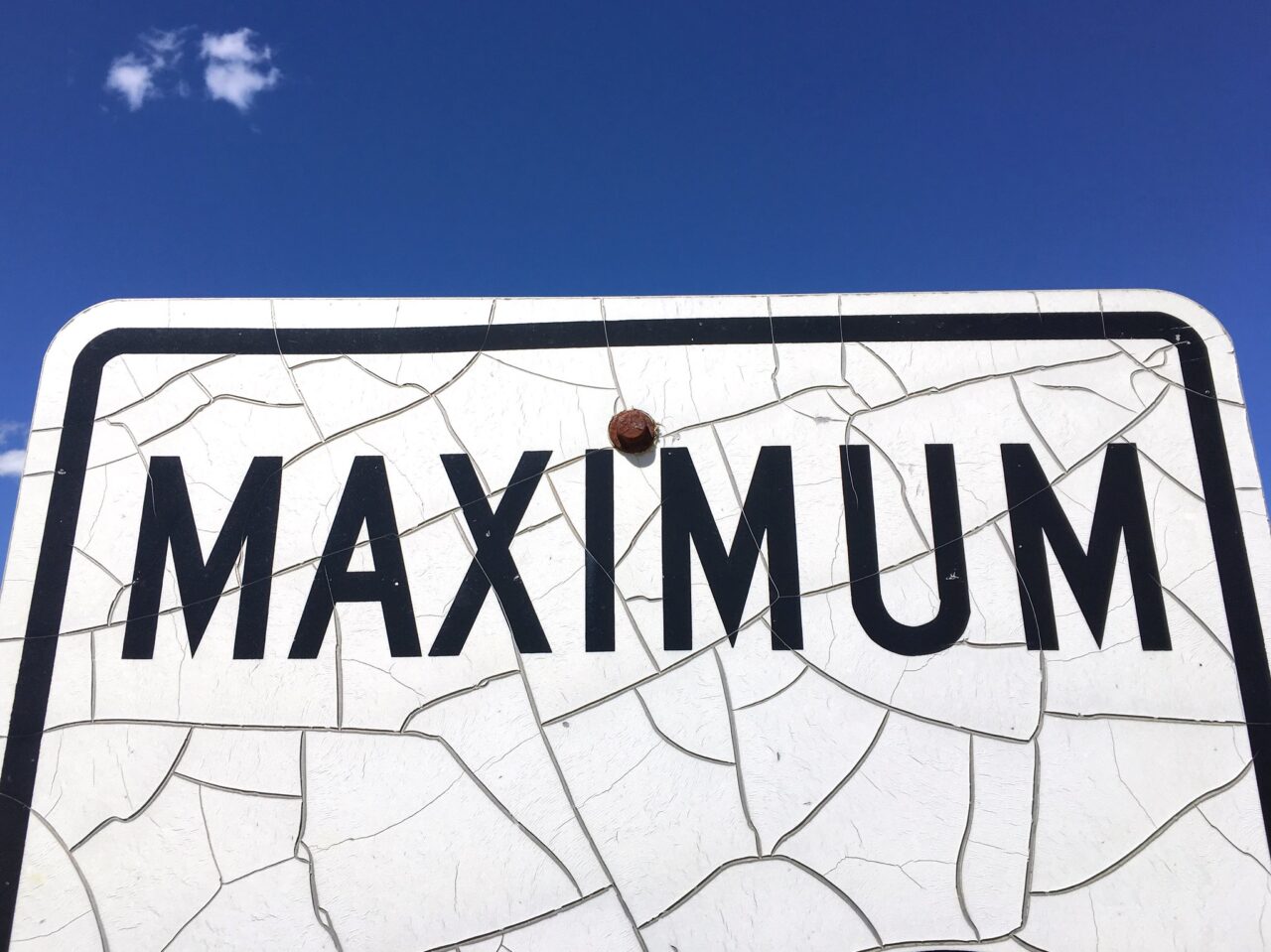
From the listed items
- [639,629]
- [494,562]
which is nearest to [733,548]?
[639,629]

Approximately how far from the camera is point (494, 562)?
184 centimetres

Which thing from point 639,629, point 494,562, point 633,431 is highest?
point 633,431

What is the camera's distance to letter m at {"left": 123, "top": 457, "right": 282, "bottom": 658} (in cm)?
181

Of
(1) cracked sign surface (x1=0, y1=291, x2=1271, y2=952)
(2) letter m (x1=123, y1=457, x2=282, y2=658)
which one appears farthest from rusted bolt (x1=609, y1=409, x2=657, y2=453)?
(2) letter m (x1=123, y1=457, x2=282, y2=658)

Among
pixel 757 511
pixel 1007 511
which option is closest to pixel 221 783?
pixel 757 511

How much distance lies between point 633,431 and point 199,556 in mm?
1116

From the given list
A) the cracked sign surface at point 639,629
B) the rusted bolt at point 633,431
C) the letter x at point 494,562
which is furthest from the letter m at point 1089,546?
the letter x at point 494,562

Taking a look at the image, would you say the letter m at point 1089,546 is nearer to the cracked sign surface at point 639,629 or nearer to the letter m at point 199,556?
the cracked sign surface at point 639,629

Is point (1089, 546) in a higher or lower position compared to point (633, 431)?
lower

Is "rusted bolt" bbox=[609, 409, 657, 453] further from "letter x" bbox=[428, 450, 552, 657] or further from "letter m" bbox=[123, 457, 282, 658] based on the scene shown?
"letter m" bbox=[123, 457, 282, 658]

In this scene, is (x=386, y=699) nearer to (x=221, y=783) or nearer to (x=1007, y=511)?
(x=221, y=783)

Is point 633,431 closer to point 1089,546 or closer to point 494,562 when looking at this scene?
point 494,562

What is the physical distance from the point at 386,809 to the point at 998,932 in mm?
1348

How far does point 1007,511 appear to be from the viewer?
1855 millimetres
